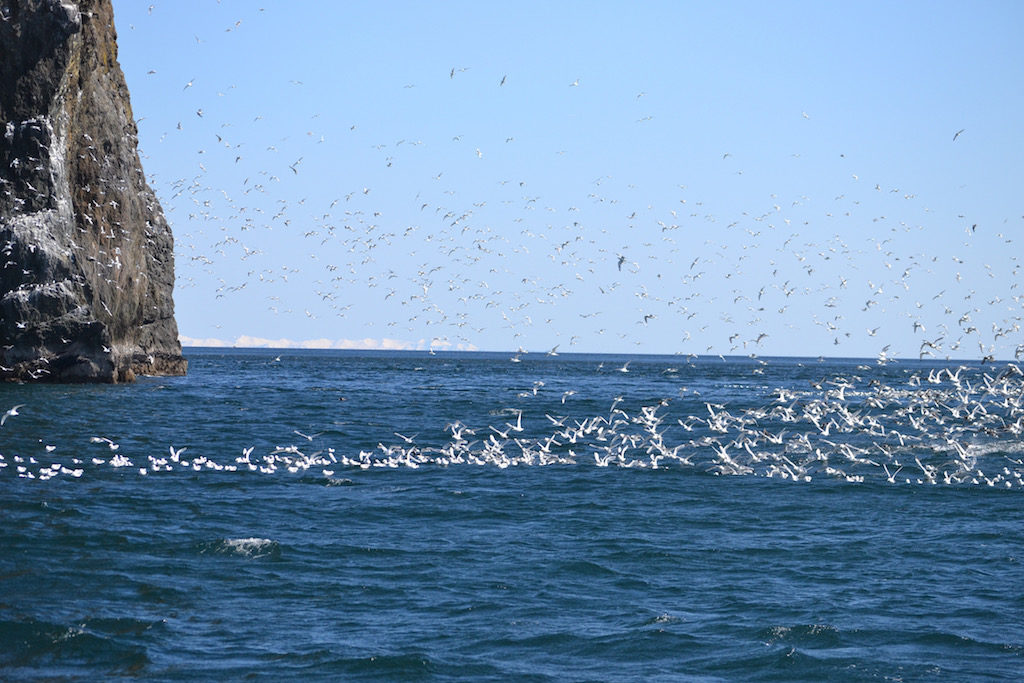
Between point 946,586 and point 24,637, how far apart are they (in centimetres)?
1359

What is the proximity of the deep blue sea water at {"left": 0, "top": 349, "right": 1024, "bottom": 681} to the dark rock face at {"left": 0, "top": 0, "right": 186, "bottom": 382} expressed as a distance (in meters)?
14.0

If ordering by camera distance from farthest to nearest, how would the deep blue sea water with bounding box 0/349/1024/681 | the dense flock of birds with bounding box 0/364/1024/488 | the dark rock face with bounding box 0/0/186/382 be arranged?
the dark rock face with bounding box 0/0/186/382 → the dense flock of birds with bounding box 0/364/1024/488 → the deep blue sea water with bounding box 0/349/1024/681

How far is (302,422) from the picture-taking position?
40.3 metres

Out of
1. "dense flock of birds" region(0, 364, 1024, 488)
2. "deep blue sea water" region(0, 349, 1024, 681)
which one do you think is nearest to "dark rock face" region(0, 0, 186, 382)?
"dense flock of birds" region(0, 364, 1024, 488)

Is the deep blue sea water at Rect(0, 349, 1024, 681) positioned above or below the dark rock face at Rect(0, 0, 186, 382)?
below

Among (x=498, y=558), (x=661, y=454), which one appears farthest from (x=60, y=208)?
(x=498, y=558)

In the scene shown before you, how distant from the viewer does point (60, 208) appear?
157 ft

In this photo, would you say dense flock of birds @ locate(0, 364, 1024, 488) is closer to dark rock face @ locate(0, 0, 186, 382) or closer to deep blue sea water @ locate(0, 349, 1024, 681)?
deep blue sea water @ locate(0, 349, 1024, 681)

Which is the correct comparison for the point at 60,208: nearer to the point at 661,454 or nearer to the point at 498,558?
the point at 661,454

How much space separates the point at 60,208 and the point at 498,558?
3665cm

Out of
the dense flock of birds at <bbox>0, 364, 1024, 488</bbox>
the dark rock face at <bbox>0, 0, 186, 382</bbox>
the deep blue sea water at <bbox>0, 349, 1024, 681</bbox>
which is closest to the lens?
the deep blue sea water at <bbox>0, 349, 1024, 681</bbox>

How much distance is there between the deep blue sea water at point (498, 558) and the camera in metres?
13.5

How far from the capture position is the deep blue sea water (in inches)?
532

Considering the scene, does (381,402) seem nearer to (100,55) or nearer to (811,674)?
(100,55)
